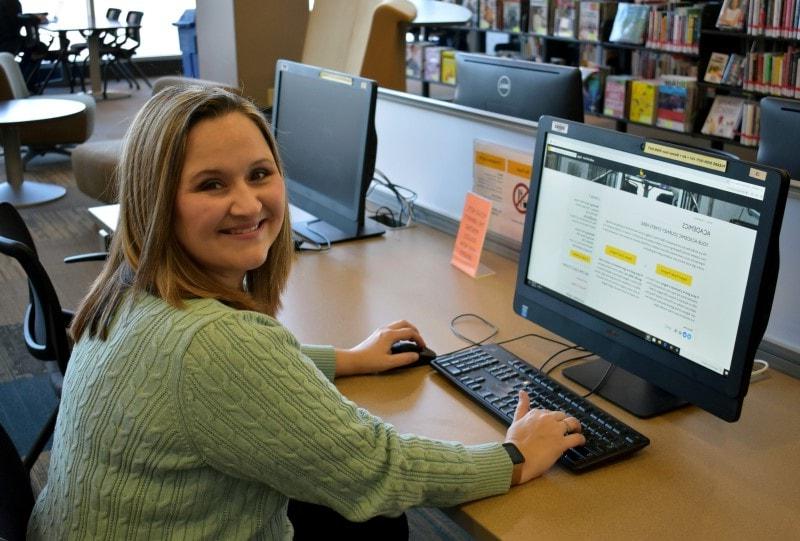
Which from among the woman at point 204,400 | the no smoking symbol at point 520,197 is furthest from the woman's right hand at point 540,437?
the no smoking symbol at point 520,197

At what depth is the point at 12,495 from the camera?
1.31 metres

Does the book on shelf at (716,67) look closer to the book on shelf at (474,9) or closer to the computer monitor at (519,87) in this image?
the book on shelf at (474,9)

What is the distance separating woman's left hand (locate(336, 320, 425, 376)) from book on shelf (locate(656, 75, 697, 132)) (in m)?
4.29

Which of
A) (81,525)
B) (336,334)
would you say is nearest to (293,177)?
(336,334)

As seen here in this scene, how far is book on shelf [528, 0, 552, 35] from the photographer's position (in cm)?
656

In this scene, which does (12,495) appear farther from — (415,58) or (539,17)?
(415,58)

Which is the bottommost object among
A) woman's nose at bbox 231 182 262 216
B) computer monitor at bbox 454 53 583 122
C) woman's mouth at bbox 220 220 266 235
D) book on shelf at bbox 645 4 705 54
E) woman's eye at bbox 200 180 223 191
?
woman's mouth at bbox 220 220 266 235

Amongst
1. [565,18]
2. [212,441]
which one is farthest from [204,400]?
[565,18]

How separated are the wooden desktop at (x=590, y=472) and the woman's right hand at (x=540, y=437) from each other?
0.08 feet

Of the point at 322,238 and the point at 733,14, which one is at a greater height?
the point at 733,14

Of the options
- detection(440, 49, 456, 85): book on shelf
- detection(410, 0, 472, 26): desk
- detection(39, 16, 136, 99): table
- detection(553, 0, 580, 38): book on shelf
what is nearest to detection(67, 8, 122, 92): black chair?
→ detection(39, 16, 136, 99): table

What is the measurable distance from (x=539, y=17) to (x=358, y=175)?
4.86m

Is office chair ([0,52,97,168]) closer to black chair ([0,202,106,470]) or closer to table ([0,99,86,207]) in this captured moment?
table ([0,99,86,207])

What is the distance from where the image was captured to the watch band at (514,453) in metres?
1.29
